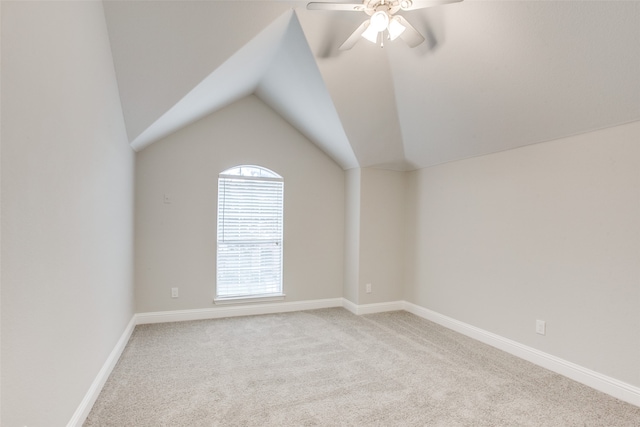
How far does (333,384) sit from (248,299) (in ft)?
6.60

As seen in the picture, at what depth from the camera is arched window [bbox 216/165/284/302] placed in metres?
4.12

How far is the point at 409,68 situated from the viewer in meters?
2.95

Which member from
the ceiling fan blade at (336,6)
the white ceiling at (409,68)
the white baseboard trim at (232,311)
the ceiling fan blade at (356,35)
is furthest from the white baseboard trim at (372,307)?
the ceiling fan blade at (336,6)

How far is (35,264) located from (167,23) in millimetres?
1765

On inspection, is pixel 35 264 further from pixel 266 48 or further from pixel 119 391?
pixel 266 48

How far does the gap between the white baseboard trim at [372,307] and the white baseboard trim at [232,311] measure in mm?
210

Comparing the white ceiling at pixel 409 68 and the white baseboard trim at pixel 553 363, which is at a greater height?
the white ceiling at pixel 409 68

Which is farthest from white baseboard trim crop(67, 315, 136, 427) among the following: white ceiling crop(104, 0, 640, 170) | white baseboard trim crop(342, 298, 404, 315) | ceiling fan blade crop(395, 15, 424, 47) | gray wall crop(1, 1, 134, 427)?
ceiling fan blade crop(395, 15, 424, 47)

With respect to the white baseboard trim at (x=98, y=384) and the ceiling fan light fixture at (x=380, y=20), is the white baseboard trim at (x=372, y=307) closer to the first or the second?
the white baseboard trim at (x=98, y=384)

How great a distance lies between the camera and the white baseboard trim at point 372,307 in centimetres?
430

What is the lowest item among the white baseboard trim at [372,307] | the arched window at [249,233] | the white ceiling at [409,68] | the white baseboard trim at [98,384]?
the white baseboard trim at [372,307]

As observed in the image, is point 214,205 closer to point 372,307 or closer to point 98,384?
point 98,384

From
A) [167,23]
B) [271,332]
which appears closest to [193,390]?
[271,332]

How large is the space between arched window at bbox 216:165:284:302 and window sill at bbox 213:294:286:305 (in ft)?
0.05
